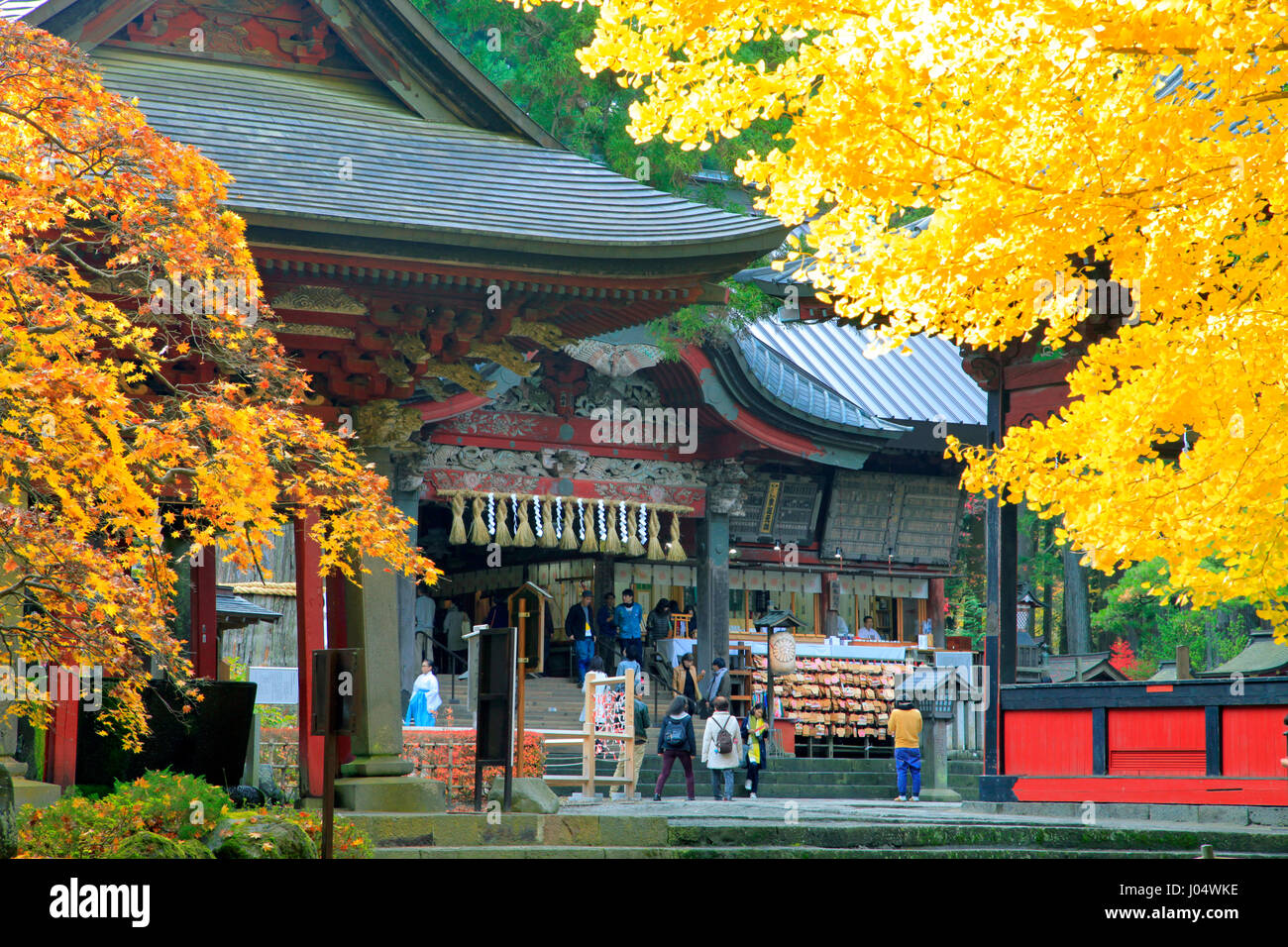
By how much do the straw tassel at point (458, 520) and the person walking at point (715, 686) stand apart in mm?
4514

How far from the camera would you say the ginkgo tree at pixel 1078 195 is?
754cm

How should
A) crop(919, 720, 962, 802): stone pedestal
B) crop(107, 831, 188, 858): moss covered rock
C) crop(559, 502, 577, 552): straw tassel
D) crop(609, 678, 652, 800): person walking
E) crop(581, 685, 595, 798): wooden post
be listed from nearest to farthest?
crop(107, 831, 188, 858): moss covered rock → crop(581, 685, 595, 798): wooden post → crop(609, 678, 652, 800): person walking → crop(919, 720, 962, 802): stone pedestal → crop(559, 502, 577, 552): straw tassel

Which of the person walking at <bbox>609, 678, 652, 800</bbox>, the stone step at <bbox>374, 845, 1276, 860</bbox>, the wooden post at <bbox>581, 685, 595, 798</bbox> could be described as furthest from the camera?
the person walking at <bbox>609, 678, 652, 800</bbox>

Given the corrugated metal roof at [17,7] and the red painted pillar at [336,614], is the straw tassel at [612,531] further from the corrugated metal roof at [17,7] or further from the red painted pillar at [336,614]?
the corrugated metal roof at [17,7]

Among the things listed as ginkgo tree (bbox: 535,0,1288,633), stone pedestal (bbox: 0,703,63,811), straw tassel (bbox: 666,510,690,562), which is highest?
ginkgo tree (bbox: 535,0,1288,633)

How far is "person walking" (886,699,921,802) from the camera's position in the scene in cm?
1898

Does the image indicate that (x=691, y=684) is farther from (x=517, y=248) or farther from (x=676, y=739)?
(x=517, y=248)

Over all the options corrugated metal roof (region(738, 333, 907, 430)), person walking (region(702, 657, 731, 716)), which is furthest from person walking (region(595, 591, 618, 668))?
corrugated metal roof (region(738, 333, 907, 430))

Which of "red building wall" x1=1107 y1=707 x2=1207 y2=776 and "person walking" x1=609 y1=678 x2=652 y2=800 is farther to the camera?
"person walking" x1=609 y1=678 x2=652 y2=800

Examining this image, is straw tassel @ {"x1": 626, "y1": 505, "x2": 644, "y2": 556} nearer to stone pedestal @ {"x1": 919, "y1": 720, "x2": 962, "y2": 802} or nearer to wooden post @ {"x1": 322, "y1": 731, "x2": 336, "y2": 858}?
stone pedestal @ {"x1": 919, "y1": 720, "x2": 962, "y2": 802}

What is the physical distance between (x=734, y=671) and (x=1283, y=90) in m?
17.5

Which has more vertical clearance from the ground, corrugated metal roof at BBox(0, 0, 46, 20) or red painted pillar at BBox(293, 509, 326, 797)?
corrugated metal roof at BBox(0, 0, 46, 20)

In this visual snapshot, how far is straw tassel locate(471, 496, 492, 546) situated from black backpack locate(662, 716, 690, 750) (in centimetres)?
603
